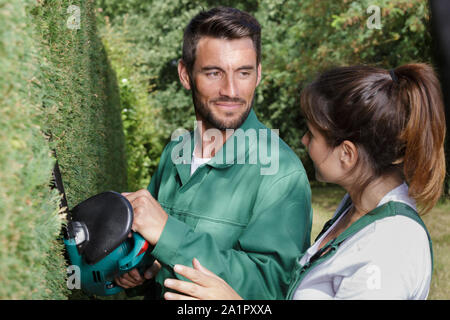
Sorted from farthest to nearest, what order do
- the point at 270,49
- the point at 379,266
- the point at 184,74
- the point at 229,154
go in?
the point at 270,49
the point at 184,74
the point at 229,154
the point at 379,266

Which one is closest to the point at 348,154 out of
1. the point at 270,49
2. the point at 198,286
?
the point at 198,286

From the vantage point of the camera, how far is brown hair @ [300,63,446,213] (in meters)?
1.68

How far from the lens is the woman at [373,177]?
1.54 meters

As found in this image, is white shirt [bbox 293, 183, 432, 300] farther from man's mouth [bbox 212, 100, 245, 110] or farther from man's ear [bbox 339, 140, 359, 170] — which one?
man's mouth [bbox 212, 100, 245, 110]

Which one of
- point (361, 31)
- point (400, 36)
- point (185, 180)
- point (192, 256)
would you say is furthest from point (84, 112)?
point (400, 36)

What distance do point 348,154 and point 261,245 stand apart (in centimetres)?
53

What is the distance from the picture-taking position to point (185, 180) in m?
2.34

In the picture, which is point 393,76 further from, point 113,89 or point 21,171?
point 113,89

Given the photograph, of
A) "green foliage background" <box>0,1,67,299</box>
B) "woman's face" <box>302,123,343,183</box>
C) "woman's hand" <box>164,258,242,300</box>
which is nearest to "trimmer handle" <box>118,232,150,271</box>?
"woman's hand" <box>164,258,242,300</box>

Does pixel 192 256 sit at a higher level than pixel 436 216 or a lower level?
higher

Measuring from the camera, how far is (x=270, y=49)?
1457cm

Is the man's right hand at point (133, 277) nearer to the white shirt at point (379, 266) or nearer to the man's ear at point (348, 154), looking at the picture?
the white shirt at point (379, 266)
